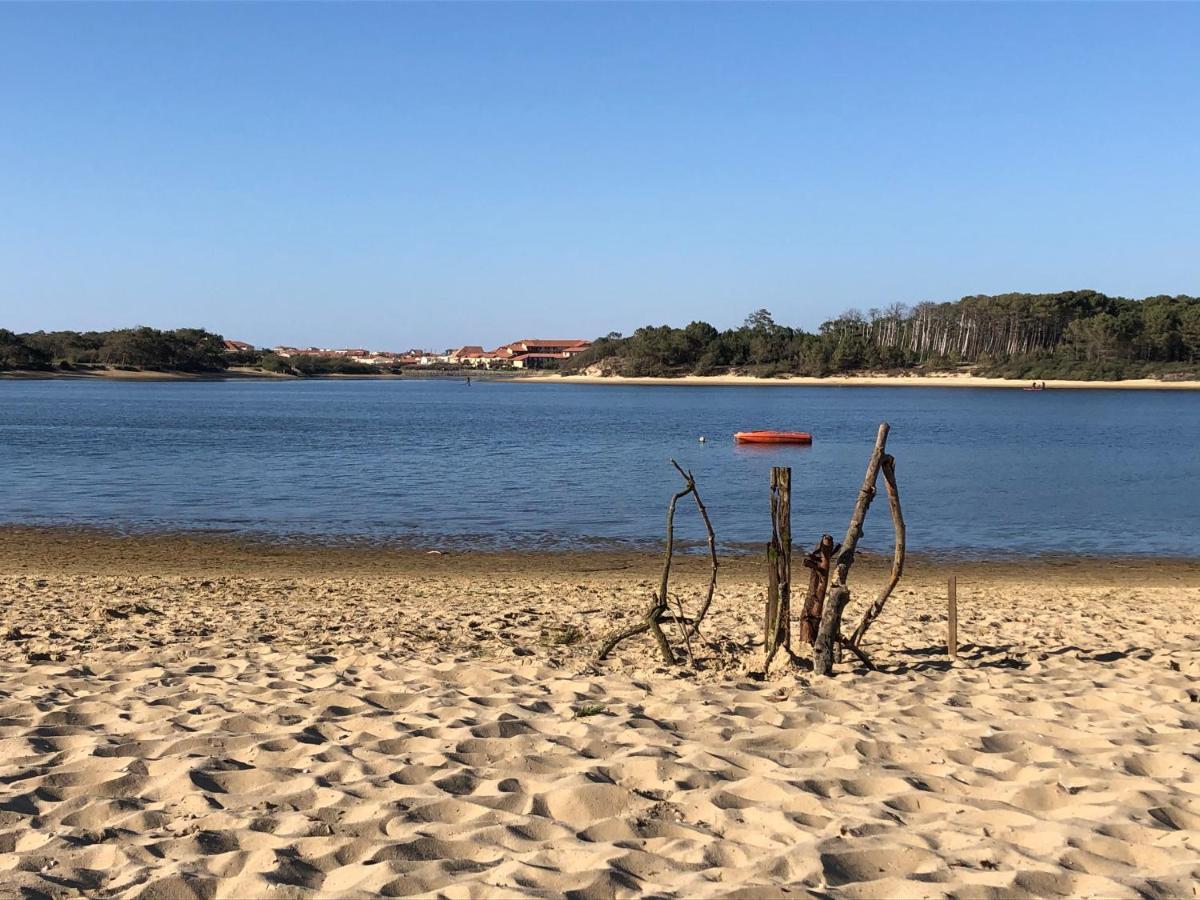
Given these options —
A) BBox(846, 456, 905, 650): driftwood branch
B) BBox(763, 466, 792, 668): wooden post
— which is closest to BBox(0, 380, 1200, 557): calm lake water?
BBox(763, 466, 792, 668): wooden post

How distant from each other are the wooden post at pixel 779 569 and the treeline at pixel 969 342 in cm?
13940

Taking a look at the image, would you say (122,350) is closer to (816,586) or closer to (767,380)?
(767,380)

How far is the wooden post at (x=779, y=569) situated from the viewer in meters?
8.23

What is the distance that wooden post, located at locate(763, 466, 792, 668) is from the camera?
823 centimetres

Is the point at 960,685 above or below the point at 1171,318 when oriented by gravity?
below

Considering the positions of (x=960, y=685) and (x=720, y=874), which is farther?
(x=960, y=685)

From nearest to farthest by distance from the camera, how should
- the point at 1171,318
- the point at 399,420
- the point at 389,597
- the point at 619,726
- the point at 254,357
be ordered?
the point at 619,726 → the point at 389,597 → the point at 399,420 → the point at 1171,318 → the point at 254,357

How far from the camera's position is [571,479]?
32.2m

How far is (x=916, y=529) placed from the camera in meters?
22.6

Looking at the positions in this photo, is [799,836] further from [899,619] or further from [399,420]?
[399,420]

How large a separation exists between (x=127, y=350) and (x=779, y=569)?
16572cm

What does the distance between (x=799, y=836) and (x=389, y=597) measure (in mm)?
8758

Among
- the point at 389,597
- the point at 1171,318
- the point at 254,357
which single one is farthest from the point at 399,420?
the point at 254,357

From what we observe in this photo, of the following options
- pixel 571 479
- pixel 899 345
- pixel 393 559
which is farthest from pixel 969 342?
pixel 393 559
